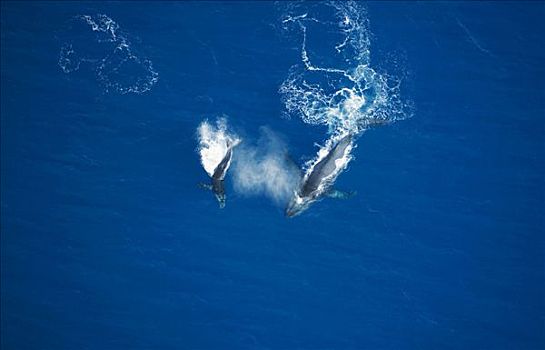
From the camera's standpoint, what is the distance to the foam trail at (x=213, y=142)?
8.88 metres

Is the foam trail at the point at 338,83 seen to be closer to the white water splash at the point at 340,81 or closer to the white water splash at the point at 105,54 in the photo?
the white water splash at the point at 340,81

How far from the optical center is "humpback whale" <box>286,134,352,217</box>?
856 centimetres

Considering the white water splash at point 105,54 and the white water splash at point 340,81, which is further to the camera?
the white water splash at point 105,54

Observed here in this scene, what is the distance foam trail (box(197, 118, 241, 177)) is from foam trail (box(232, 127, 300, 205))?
26cm

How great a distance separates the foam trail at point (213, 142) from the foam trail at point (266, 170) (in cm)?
26

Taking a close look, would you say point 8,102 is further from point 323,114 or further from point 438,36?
point 438,36

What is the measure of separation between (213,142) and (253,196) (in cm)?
120

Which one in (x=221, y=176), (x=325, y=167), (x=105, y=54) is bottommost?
(x=221, y=176)

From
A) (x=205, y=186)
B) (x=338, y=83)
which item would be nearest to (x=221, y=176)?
(x=205, y=186)

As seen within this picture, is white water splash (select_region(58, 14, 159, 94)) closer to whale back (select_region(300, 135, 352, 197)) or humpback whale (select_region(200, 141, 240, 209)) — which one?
humpback whale (select_region(200, 141, 240, 209))

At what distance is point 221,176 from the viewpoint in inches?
348

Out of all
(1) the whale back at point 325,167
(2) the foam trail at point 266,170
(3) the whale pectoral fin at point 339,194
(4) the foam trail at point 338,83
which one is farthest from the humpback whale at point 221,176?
(3) the whale pectoral fin at point 339,194

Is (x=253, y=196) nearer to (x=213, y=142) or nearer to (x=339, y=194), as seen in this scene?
(x=213, y=142)

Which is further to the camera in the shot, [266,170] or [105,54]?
[105,54]
